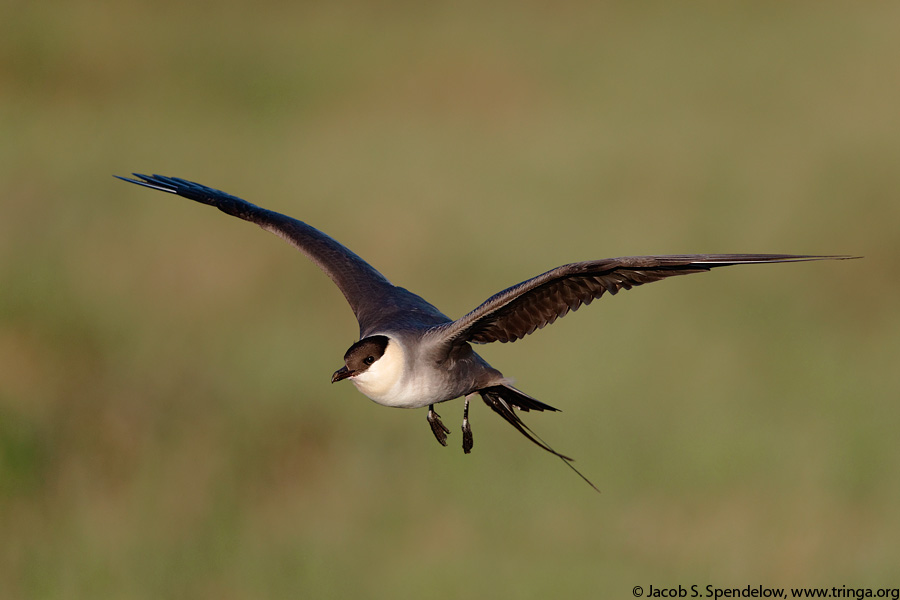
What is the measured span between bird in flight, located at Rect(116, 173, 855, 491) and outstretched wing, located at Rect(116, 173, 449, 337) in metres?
0.01

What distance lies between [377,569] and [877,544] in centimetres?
A: 521

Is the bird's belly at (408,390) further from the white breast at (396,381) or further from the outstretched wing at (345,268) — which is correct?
the outstretched wing at (345,268)

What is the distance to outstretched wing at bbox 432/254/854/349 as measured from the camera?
20.6 ft

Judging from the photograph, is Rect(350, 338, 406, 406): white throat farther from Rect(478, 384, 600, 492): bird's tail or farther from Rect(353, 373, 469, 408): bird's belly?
Rect(478, 384, 600, 492): bird's tail

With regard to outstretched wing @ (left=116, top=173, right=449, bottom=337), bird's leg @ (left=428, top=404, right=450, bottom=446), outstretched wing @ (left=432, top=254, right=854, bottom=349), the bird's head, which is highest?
outstretched wing @ (left=116, top=173, right=449, bottom=337)

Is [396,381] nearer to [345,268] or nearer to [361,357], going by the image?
[361,357]

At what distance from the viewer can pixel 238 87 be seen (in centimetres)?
2247

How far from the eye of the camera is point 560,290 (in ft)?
23.4

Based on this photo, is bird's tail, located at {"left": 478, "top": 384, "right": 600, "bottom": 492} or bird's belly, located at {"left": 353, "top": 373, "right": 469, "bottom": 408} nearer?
bird's belly, located at {"left": 353, "top": 373, "right": 469, "bottom": 408}

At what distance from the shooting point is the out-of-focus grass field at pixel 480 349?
43.5ft

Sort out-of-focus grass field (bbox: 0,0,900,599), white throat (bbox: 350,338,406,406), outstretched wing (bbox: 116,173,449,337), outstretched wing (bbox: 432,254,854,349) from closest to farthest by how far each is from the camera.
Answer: outstretched wing (bbox: 432,254,854,349) < white throat (bbox: 350,338,406,406) < outstretched wing (bbox: 116,173,449,337) < out-of-focus grass field (bbox: 0,0,900,599)

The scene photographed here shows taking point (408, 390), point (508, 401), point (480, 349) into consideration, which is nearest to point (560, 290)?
point (408, 390)

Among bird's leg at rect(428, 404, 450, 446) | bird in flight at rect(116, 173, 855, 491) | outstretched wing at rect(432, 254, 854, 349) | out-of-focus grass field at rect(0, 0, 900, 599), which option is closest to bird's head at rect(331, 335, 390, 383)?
bird in flight at rect(116, 173, 855, 491)

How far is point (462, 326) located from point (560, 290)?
0.60 m
